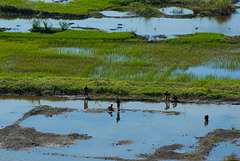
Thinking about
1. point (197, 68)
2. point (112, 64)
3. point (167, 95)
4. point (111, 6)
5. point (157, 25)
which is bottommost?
point (167, 95)

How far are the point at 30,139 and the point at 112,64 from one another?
9.61 metres

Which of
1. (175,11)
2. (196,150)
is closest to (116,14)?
(175,11)

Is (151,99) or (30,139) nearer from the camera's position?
(30,139)

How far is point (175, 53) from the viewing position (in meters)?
25.0

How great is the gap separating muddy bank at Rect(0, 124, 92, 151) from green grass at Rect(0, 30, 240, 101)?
14.5 feet

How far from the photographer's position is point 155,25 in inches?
1315

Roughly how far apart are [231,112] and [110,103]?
5.97m

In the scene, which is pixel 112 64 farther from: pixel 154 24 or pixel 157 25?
pixel 154 24

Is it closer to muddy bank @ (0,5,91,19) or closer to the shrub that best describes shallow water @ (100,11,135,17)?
muddy bank @ (0,5,91,19)

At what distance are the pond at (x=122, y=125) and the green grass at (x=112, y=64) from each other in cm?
95

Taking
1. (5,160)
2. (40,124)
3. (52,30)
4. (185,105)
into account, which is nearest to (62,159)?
(5,160)

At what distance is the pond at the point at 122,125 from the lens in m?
13.8

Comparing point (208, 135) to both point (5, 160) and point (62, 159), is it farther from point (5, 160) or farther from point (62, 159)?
point (5, 160)

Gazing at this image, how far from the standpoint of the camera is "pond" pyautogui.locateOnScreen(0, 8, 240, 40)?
31109mm
